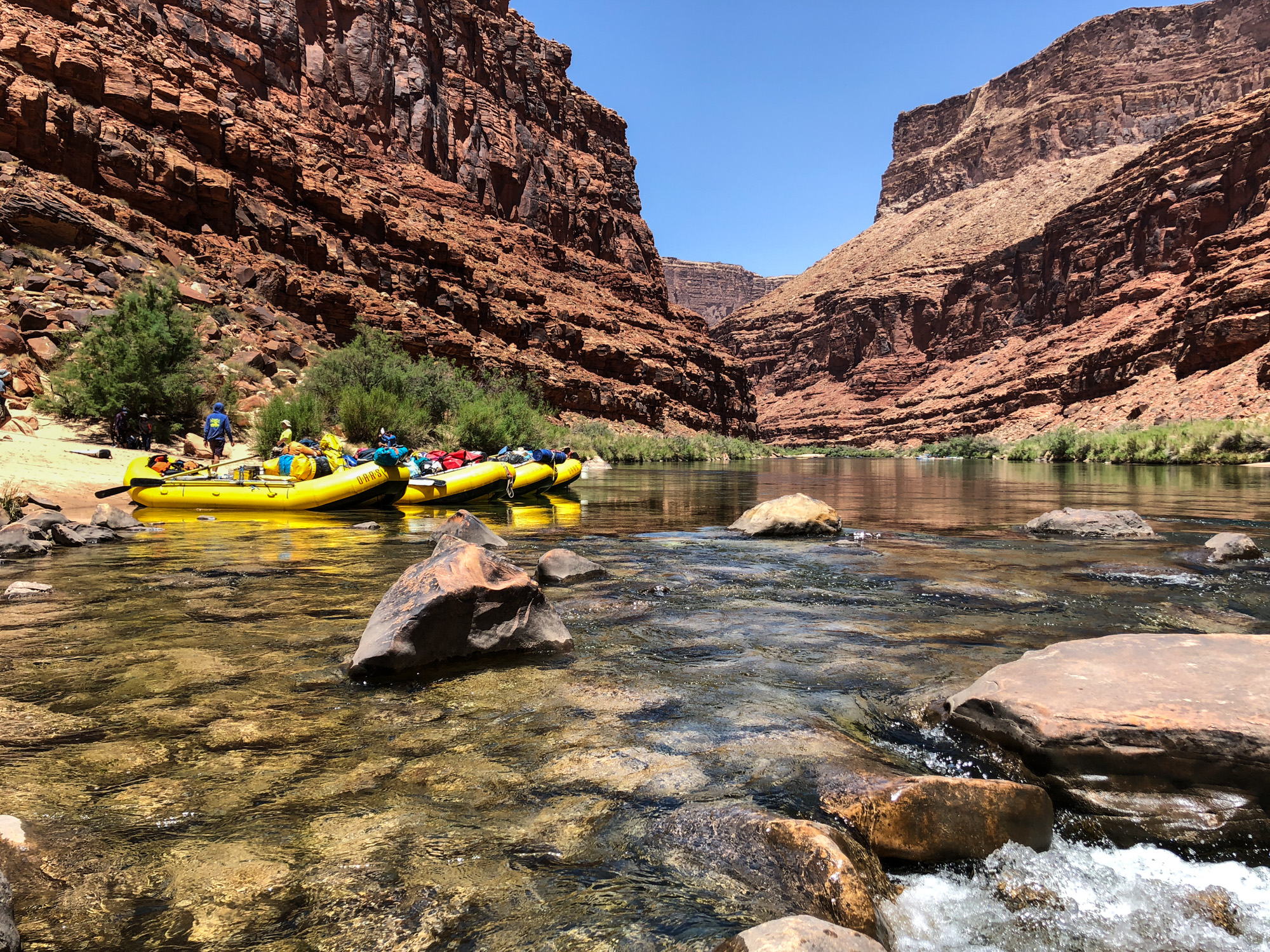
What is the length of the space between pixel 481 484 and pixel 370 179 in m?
44.6

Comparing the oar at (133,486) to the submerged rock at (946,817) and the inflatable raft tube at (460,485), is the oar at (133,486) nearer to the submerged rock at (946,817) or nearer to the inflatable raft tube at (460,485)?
the inflatable raft tube at (460,485)

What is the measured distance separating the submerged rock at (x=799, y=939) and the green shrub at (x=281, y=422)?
19.8m

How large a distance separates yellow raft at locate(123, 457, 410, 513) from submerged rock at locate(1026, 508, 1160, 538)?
11424 millimetres

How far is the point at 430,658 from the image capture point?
4094 mm

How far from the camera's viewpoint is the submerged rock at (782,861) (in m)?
1.98

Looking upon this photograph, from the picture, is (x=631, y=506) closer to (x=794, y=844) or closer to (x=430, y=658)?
(x=430, y=658)

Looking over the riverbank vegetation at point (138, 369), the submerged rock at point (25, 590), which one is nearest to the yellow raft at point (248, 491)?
the riverbank vegetation at point (138, 369)

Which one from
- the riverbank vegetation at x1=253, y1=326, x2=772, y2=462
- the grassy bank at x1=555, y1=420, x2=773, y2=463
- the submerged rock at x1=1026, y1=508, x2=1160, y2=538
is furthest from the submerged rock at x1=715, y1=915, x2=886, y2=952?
the grassy bank at x1=555, y1=420, x2=773, y2=463

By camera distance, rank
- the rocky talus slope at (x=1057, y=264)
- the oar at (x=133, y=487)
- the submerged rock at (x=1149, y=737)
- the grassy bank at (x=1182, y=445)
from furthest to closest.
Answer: the rocky talus slope at (x=1057, y=264)
the grassy bank at (x=1182, y=445)
the oar at (x=133, y=487)
the submerged rock at (x=1149, y=737)

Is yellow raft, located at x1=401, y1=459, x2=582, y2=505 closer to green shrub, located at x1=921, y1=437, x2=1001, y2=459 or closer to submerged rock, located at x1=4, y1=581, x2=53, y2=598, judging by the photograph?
submerged rock, located at x1=4, y1=581, x2=53, y2=598

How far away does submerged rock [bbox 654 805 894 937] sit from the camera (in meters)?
1.98

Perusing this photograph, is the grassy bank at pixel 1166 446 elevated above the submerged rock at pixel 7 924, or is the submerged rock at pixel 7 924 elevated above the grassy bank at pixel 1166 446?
the grassy bank at pixel 1166 446

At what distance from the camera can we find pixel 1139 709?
2.73m

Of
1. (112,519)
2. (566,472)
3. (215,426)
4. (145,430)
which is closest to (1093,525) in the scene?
(566,472)
